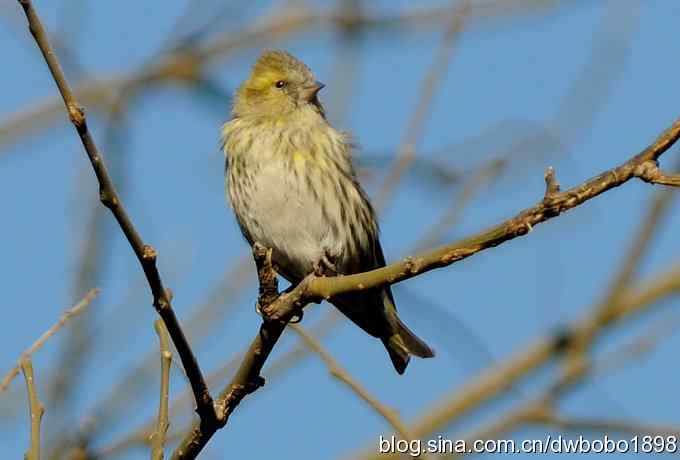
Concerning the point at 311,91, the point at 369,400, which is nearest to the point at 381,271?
the point at 369,400

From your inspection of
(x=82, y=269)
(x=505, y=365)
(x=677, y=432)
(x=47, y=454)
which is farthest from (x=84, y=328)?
(x=677, y=432)

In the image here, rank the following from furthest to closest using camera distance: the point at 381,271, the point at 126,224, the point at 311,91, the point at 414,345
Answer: the point at 311,91 < the point at 414,345 < the point at 381,271 < the point at 126,224

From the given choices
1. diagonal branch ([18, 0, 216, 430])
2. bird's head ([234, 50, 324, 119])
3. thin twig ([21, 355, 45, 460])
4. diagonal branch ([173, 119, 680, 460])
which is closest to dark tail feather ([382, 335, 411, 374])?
bird's head ([234, 50, 324, 119])

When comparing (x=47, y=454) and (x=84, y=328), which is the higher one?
(x=84, y=328)

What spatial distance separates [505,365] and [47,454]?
219 centimetres

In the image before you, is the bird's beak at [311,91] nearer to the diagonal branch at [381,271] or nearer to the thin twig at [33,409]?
the diagonal branch at [381,271]

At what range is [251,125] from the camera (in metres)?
5.44

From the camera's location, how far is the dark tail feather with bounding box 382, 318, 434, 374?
195 inches

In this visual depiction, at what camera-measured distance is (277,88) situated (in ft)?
18.9

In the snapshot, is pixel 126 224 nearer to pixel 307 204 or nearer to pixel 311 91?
pixel 307 204

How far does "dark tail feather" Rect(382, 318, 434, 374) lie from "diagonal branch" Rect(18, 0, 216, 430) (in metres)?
1.81

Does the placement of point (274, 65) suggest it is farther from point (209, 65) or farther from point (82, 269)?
point (82, 269)

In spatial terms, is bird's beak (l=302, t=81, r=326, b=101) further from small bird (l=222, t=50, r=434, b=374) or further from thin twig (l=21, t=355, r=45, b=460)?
thin twig (l=21, t=355, r=45, b=460)

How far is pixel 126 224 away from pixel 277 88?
10.0ft
